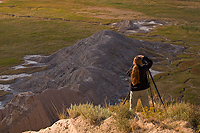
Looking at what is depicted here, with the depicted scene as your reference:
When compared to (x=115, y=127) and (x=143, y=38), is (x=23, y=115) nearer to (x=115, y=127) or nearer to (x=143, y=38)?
(x=115, y=127)

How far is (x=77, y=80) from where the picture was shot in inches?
553

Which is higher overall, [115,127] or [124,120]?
[124,120]

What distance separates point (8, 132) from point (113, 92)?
673 cm

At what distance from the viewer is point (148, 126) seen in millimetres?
4805

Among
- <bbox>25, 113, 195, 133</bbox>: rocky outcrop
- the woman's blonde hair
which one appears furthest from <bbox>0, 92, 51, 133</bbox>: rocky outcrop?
the woman's blonde hair

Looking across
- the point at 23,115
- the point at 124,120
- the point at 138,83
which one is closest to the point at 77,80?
the point at 23,115

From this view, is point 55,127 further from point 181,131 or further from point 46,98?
point 46,98

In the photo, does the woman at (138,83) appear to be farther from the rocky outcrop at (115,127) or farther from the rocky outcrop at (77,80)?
the rocky outcrop at (77,80)

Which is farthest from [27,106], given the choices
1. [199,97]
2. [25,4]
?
[25,4]

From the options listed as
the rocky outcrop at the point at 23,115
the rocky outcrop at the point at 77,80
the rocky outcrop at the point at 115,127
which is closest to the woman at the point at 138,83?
the rocky outcrop at the point at 115,127

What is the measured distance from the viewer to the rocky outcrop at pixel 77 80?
9.32 meters

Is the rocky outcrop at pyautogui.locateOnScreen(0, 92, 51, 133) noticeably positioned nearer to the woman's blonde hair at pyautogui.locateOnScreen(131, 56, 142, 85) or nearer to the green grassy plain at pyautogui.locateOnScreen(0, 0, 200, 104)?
the woman's blonde hair at pyautogui.locateOnScreen(131, 56, 142, 85)

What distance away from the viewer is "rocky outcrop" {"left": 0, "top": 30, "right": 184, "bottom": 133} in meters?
9.32

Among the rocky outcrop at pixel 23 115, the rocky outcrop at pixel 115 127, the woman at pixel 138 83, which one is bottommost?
the rocky outcrop at pixel 23 115
